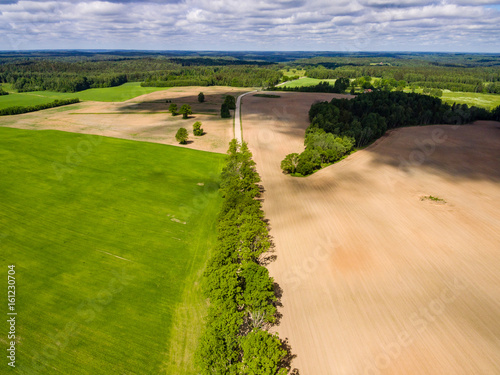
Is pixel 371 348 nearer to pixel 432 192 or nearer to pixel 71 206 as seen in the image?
pixel 432 192

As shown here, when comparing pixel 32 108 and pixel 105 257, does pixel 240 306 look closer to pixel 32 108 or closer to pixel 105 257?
pixel 105 257

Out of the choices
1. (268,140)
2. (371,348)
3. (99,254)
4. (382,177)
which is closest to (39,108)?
(268,140)

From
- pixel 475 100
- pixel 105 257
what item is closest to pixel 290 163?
pixel 105 257

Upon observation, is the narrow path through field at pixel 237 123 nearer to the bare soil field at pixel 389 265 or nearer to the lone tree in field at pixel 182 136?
the lone tree in field at pixel 182 136

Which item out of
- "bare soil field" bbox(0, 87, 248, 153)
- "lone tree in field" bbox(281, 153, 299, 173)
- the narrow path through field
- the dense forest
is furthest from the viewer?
the narrow path through field

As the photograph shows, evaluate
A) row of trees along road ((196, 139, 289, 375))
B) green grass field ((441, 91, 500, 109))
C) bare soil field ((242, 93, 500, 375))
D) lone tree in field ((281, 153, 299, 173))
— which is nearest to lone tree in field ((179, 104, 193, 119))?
bare soil field ((242, 93, 500, 375))

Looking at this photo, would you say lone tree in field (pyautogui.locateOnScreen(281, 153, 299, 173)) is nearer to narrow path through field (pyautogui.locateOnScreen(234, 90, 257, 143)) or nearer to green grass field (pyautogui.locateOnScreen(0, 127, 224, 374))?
green grass field (pyautogui.locateOnScreen(0, 127, 224, 374))
